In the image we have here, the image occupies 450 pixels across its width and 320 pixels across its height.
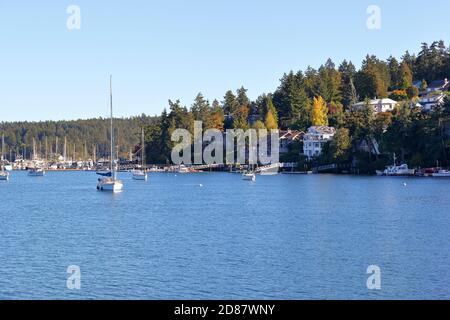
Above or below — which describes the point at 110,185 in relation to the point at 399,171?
below

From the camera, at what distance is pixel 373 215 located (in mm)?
51531

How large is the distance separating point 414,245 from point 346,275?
8775 mm

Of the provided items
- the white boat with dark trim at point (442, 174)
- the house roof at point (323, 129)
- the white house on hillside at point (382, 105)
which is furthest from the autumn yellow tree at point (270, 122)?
the white boat with dark trim at point (442, 174)

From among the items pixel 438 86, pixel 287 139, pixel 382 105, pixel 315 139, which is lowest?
pixel 315 139

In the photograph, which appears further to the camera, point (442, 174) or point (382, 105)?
point (382, 105)

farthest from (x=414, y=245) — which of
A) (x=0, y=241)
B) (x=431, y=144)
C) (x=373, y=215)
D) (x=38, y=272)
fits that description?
(x=431, y=144)

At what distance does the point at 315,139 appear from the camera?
5002 inches

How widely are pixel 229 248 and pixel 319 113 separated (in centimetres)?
10267

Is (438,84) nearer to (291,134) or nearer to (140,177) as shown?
(291,134)

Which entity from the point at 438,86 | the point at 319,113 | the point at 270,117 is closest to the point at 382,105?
the point at 319,113

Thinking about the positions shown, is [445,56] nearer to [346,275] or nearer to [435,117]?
[435,117]

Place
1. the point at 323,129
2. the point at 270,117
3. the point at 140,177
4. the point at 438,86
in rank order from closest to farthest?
the point at 140,177 < the point at 323,129 < the point at 438,86 < the point at 270,117

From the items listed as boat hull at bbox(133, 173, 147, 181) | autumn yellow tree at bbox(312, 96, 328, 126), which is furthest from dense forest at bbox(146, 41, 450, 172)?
boat hull at bbox(133, 173, 147, 181)

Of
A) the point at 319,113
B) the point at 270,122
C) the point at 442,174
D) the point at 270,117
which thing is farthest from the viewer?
the point at 270,117
